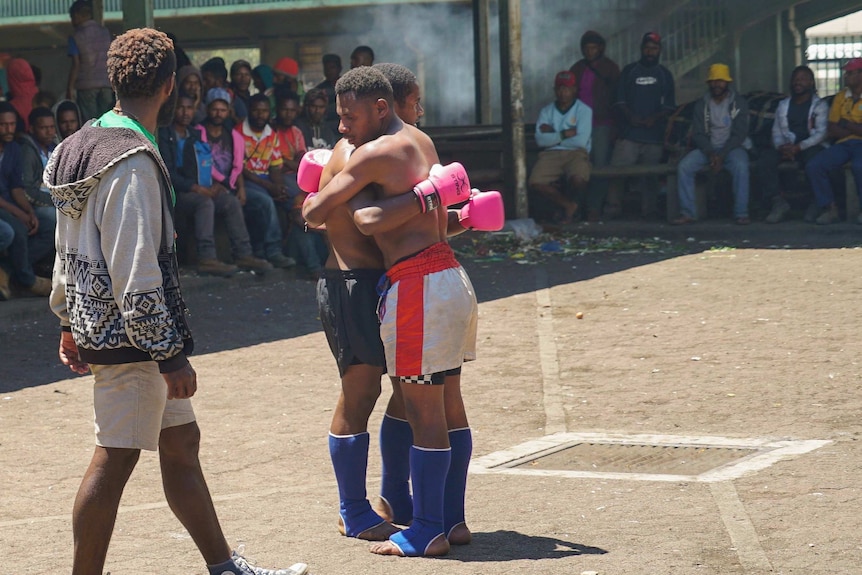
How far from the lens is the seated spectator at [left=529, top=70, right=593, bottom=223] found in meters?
15.6

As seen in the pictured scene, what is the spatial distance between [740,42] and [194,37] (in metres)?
10.2

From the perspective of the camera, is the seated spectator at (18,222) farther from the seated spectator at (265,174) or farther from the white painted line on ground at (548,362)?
the white painted line on ground at (548,362)

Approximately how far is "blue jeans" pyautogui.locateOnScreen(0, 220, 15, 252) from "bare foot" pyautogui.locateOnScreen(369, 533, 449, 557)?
263 inches

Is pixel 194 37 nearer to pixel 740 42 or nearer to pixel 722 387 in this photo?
pixel 740 42

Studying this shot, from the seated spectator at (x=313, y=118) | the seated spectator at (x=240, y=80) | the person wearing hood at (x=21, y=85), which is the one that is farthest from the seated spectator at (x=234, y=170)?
the person wearing hood at (x=21, y=85)

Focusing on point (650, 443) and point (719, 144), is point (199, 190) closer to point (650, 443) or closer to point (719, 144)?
point (719, 144)

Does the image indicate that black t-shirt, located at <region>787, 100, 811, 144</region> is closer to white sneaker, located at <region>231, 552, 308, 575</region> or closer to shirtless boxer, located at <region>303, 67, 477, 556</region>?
shirtless boxer, located at <region>303, 67, 477, 556</region>

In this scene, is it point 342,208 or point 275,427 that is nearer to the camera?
point 342,208

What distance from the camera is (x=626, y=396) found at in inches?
294

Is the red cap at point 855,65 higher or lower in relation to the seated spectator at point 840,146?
higher

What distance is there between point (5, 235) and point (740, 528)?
291 inches

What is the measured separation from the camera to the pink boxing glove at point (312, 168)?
5.18m

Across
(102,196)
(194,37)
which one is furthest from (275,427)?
(194,37)

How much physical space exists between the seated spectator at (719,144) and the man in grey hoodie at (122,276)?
11.5 m
